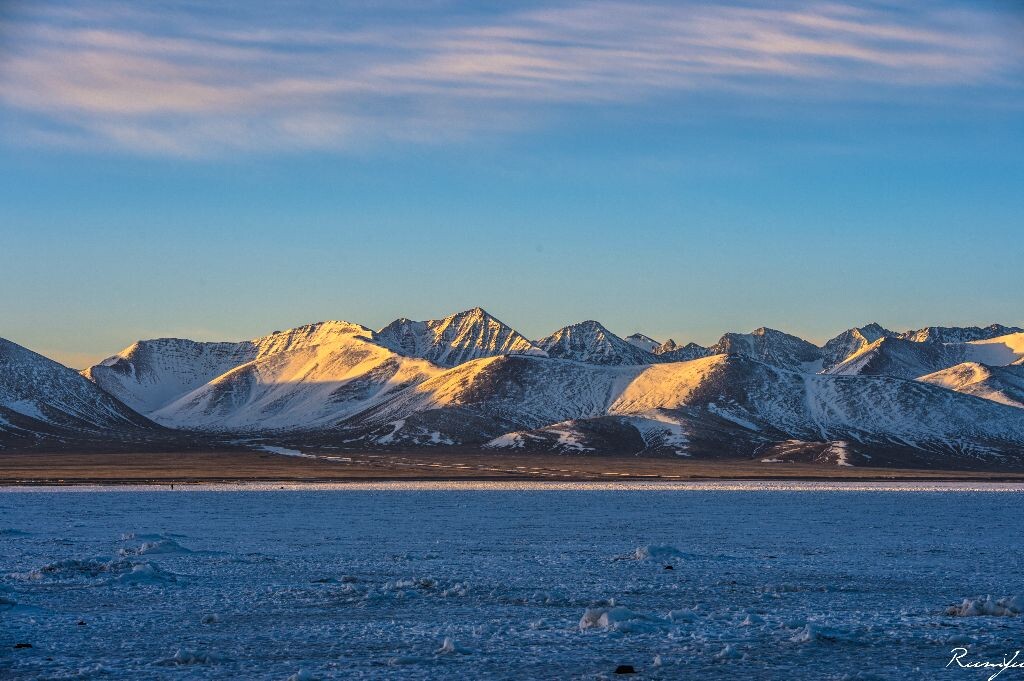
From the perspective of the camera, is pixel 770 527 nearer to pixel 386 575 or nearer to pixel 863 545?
pixel 863 545

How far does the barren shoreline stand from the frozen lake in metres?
63.3

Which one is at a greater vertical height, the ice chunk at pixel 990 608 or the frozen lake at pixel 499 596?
the ice chunk at pixel 990 608

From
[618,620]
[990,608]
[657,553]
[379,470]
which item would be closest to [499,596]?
[618,620]

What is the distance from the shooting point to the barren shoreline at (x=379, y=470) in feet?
429

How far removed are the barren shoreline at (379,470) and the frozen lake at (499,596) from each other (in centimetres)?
6334

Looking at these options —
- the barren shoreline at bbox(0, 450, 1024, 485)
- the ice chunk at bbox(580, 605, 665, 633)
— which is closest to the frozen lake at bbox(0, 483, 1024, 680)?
the ice chunk at bbox(580, 605, 665, 633)

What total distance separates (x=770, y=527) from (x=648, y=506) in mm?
20075

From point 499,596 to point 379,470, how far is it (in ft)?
381

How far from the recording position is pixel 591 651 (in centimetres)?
2789

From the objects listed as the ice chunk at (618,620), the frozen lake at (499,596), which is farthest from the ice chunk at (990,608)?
the ice chunk at (618,620)

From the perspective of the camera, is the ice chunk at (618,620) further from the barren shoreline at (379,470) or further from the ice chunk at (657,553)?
the barren shoreline at (379,470)

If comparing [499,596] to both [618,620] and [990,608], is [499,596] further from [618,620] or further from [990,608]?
[990,608]

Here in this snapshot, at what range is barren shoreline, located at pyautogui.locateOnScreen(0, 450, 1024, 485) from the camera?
131 metres

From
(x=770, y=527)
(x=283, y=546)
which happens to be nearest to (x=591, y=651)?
(x=283, y=546)
